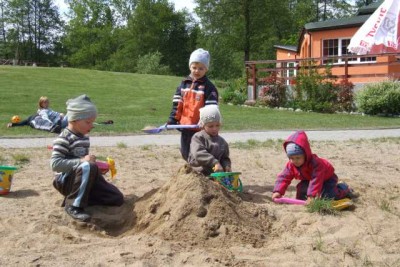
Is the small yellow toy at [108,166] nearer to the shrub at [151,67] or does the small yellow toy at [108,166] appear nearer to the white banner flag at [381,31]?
the white banner flag at [381,31]

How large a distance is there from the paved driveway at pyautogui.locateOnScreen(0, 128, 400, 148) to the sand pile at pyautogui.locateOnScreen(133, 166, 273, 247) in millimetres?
5608

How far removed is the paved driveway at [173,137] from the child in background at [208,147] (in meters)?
4.65

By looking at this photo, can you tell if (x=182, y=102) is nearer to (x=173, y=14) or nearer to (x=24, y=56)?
(x=173, y=14)

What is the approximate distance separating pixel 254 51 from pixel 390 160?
4961cm

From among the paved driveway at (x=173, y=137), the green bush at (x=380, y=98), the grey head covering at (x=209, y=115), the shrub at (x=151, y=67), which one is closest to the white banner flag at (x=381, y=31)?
the green bush at (x=380, y=98)

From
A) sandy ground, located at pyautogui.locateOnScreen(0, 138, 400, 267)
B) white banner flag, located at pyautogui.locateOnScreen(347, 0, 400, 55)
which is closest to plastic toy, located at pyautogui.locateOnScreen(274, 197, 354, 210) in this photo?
sandy ground, located at pyautogui.locateOnScreen(0, 138, 400, 267)

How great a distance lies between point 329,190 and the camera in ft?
17.5

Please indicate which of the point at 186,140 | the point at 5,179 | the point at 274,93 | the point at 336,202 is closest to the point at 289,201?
the point at 336,202

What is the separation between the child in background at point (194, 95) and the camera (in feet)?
20.5

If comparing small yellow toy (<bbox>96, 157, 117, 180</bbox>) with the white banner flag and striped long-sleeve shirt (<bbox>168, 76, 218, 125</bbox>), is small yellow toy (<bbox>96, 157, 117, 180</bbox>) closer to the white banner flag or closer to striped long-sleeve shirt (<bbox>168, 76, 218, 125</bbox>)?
striped long-sleeve shirt (<bbox>168, 76, 218, 125</bbox>)

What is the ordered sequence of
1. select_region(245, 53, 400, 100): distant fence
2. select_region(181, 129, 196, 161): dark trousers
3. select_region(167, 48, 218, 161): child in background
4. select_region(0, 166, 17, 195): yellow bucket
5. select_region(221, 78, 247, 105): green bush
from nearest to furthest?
select_region(0, 166, 17, 195): yellow bucket < select_region(167, 48, 218, 161): child in background < select_region(181, 129, 196, 161): dark trousers < select_region(245, 53, 400, 100): distant fence < select_region(221, 78, 247, 105): green bush

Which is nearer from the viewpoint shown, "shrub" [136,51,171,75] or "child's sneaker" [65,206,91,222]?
"child's sneaker" [65,206,91,222]

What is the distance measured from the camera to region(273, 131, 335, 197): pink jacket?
17.0 feet

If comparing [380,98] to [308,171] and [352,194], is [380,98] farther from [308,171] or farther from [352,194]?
[308,171]
